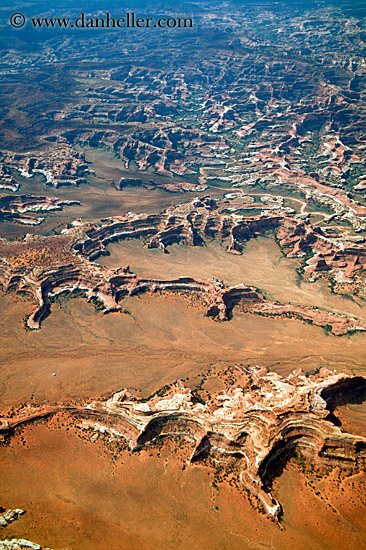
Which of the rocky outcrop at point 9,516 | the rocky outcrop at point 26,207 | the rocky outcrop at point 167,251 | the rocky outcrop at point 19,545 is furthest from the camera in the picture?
the rocky outcrop at point 26,207

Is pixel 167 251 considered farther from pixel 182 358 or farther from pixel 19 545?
pixel 19 545

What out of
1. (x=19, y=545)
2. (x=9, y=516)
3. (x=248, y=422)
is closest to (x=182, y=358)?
(x=248, y=422)

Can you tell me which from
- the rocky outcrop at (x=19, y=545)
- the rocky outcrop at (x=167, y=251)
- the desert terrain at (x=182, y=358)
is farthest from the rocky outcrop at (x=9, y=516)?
the rocky outcrop at (x=167, y=251)

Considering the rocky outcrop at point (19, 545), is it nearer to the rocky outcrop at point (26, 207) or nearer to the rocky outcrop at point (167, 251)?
the rocky outcrop at point (167, 251)

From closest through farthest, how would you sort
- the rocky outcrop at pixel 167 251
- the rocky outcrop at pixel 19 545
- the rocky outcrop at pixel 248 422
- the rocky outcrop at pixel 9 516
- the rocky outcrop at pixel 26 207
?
the rocky outcrop at pixel 19 545, the rocky outcrop at pixel 9 516, the rocky outcrop at pixel 248 422, the rocky outcrop at pixel 167 251, the rocky outcrop at pixel 26 207

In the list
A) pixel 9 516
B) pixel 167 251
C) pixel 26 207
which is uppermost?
pixel 9 516

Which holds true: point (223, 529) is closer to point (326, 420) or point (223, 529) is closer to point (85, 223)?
point (326, 420)

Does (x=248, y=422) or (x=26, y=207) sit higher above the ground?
(x=248, y=422)

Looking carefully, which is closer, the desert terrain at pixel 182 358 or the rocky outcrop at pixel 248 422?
the desert terrain at pixel 182 358
